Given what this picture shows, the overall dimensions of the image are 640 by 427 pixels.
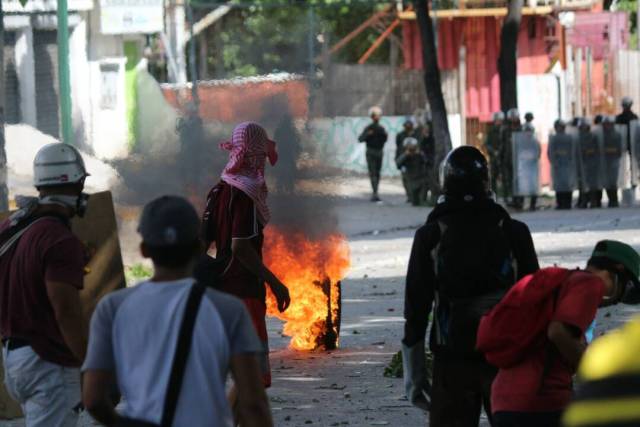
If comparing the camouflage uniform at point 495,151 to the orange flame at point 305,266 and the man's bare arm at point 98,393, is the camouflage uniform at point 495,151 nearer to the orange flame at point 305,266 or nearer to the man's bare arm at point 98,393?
the orange flame at point 305,266

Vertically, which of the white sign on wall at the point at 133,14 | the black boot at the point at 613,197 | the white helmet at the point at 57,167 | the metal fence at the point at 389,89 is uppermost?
the white sign on wall at the point at 133,14

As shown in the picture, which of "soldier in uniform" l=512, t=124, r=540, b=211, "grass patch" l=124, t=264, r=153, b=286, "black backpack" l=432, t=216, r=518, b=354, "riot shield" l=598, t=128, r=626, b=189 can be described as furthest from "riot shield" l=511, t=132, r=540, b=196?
"black backpack" l=432, t=216, r=518, b=354

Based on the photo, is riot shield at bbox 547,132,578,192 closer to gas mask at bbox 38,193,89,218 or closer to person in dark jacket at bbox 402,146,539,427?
person in dark jacket at bbox 402,146,539,427

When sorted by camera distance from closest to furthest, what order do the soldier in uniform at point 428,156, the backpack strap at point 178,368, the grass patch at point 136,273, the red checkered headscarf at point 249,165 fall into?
the backpack strap at point 178,368 → the red checkered headscarf at point 249,165 → the grass patch at point 136,273 → the soldier in uniform at point 428,156

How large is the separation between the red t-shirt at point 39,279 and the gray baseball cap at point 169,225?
54.3 inches

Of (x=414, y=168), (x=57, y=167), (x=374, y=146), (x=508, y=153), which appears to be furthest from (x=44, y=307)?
(x=374, y=146)

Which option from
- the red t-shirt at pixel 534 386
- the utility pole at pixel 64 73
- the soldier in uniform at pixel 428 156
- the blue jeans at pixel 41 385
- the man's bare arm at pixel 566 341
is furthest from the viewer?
the soldier in uniform at pixel 428 156

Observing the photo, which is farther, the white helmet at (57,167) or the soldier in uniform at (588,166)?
the soldier in uniform at (588,166)

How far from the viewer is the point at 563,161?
93.1 feet

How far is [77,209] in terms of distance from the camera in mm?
5645

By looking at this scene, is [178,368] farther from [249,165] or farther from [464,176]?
[249,165]

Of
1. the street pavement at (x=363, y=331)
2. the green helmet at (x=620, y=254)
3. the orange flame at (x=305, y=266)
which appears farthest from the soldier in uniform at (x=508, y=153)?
the green helmet at (x=620, y=254)

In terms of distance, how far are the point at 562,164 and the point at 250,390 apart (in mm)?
24838

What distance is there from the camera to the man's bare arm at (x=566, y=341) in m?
4.65
